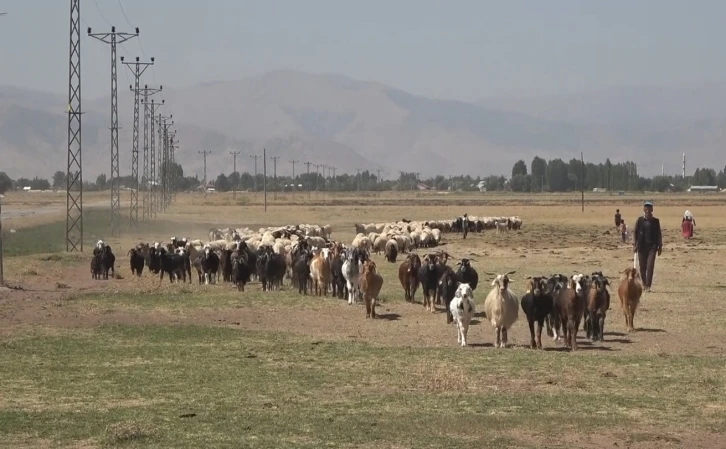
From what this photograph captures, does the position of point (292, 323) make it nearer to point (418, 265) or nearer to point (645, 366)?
point (418, 265)

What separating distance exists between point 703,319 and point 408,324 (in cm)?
616

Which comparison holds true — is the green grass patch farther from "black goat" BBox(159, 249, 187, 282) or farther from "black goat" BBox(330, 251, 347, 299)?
"black goat" BBox(159, 249, 187, 282)

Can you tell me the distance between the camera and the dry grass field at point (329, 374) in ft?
46.1

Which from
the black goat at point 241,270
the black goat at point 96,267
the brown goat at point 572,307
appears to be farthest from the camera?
the black goat at point 96,267

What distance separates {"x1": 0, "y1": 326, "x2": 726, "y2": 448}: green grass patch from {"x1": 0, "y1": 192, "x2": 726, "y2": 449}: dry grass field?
0.04 metres

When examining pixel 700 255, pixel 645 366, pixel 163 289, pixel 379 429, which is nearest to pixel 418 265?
pixel 163 289

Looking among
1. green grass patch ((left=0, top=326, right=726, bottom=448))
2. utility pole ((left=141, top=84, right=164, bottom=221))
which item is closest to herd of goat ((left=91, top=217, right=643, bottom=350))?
green grass patch ((left=0, top=326, right=726, bottom=448))

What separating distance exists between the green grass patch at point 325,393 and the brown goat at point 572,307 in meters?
1.11

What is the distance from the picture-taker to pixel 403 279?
31.0m

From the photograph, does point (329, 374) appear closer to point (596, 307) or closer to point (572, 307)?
point (572, 307)

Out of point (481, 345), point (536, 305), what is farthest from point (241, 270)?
point (536, 305)

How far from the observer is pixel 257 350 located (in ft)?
70.8

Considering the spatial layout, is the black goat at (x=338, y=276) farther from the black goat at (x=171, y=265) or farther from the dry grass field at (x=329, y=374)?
the black goat at (x=171, y=265)

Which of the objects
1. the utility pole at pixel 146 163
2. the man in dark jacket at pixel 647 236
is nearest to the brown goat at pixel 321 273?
the man in dark jacket at pixel 647 236
